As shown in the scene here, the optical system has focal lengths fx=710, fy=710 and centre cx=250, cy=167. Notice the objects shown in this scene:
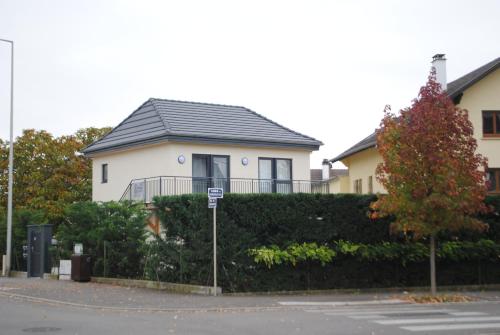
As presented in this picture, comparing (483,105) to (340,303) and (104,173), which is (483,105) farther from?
(104,173)

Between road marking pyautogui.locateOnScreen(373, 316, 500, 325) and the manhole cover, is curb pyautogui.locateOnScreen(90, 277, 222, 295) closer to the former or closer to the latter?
road marking pyautogui.locateOnScreen(373, 316, 500, 325)

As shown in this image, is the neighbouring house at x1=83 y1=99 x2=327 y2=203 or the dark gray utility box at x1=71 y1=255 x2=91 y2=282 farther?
the neighbouring house at x1=83 y1=99 x2=327 y2=203

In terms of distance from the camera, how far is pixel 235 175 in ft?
115

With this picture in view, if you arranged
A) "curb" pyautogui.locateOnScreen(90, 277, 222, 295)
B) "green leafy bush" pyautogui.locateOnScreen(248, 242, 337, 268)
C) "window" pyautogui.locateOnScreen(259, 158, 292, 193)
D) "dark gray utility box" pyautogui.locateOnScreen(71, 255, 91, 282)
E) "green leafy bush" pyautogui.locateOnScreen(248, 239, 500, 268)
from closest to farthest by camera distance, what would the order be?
"curb" pyautogui.locateOnScreen(90, 277, 222, 295), "green leafy bush" pyautogui.locateOnScreen(248, 242, 337, 268), "green leafy bush" pyautogui.locateOnScreen(248, 239, 500, 268), "dark gray utility box" pyautogui.locateOnScreen(71, 255, 91, 282), "window" pyautogui.locateOnScreen(259, 158, 292, 193)

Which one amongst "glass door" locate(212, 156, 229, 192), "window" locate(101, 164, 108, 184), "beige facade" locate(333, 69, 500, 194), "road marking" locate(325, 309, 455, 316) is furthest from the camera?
"window" locate(101, 164, 108, 184)

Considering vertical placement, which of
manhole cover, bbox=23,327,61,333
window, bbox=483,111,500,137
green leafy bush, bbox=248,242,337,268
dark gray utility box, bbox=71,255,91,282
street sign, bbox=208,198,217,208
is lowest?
Result: manhole cover, bbox=23,327,61,333

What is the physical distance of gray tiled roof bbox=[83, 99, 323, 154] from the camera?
33.9 m

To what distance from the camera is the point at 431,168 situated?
1966cm

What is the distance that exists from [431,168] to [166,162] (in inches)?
639

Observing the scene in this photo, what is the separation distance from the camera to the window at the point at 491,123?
109ft

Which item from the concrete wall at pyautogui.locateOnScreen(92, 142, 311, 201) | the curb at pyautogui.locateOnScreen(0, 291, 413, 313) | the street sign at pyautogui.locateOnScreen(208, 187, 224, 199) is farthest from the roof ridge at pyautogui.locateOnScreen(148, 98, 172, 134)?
the curb at pyautogui.locateOnScreen(0, 291, 413, 313)

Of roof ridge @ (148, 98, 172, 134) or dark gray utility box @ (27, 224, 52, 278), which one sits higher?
roof ridge @ (148, 98, 172, 134)

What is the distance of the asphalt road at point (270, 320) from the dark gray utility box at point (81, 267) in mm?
7862

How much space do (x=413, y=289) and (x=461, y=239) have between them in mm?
2508
